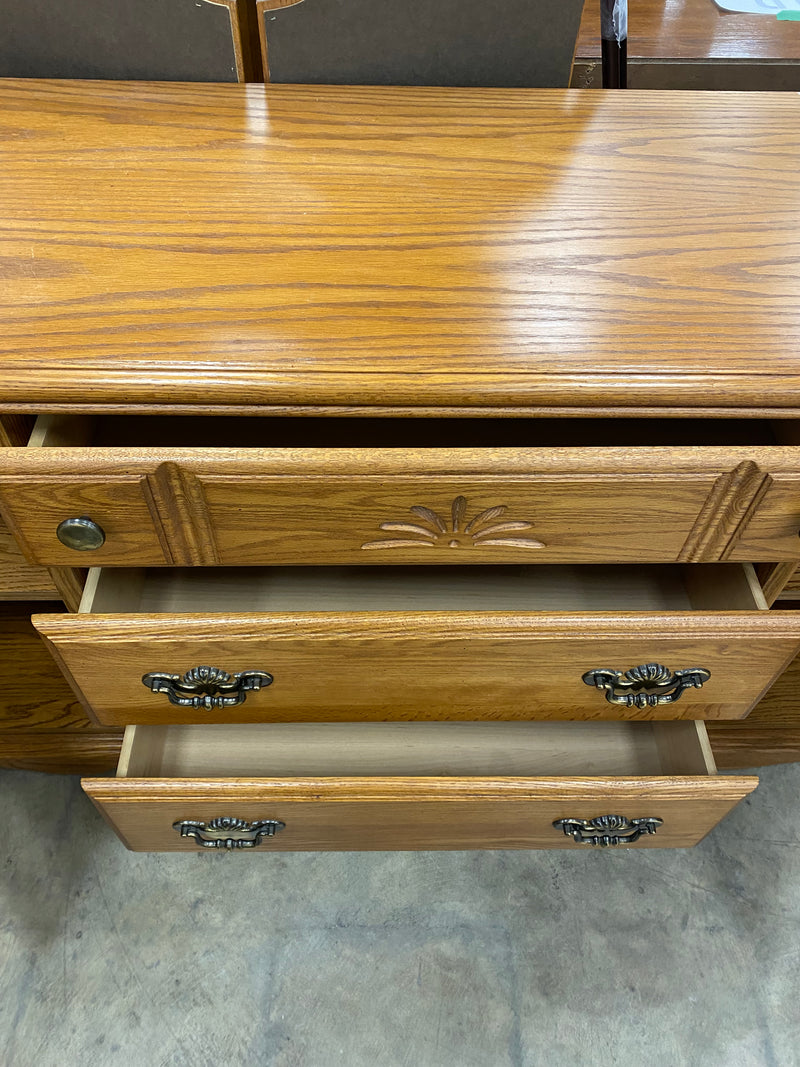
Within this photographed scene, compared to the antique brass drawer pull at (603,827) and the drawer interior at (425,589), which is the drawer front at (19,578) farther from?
the antique brass drawer pull at (603,827)

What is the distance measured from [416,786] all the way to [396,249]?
403mm

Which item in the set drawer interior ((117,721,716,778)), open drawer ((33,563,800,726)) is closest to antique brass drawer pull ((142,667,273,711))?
open drawer ((33,563,800,726))

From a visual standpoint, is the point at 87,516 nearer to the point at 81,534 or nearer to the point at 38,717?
the point at 81,534

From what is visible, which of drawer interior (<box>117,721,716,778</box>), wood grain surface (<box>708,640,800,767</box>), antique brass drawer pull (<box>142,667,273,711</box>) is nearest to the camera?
antique brass drawer pull (<box>142,667,273,711</box>)

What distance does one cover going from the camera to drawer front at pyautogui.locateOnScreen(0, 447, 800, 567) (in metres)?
0.50

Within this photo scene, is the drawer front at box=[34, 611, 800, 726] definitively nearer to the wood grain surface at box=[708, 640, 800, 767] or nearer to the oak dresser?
the oak dresser

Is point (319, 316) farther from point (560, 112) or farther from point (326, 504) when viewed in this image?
point (560, 112)

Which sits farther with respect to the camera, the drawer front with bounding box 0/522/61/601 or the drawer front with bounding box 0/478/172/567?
the drawer front with bounding box 0/522/61/601

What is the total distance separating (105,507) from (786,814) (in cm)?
82

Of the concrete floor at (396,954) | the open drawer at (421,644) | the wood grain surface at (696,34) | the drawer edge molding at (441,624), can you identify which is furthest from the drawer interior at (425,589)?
the wood grain surface at (696,34)

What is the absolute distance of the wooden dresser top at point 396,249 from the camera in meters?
0.49

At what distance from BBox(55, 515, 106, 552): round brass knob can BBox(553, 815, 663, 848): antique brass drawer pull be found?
0.44 m

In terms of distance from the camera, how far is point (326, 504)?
53 cm

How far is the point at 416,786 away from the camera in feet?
2.09
